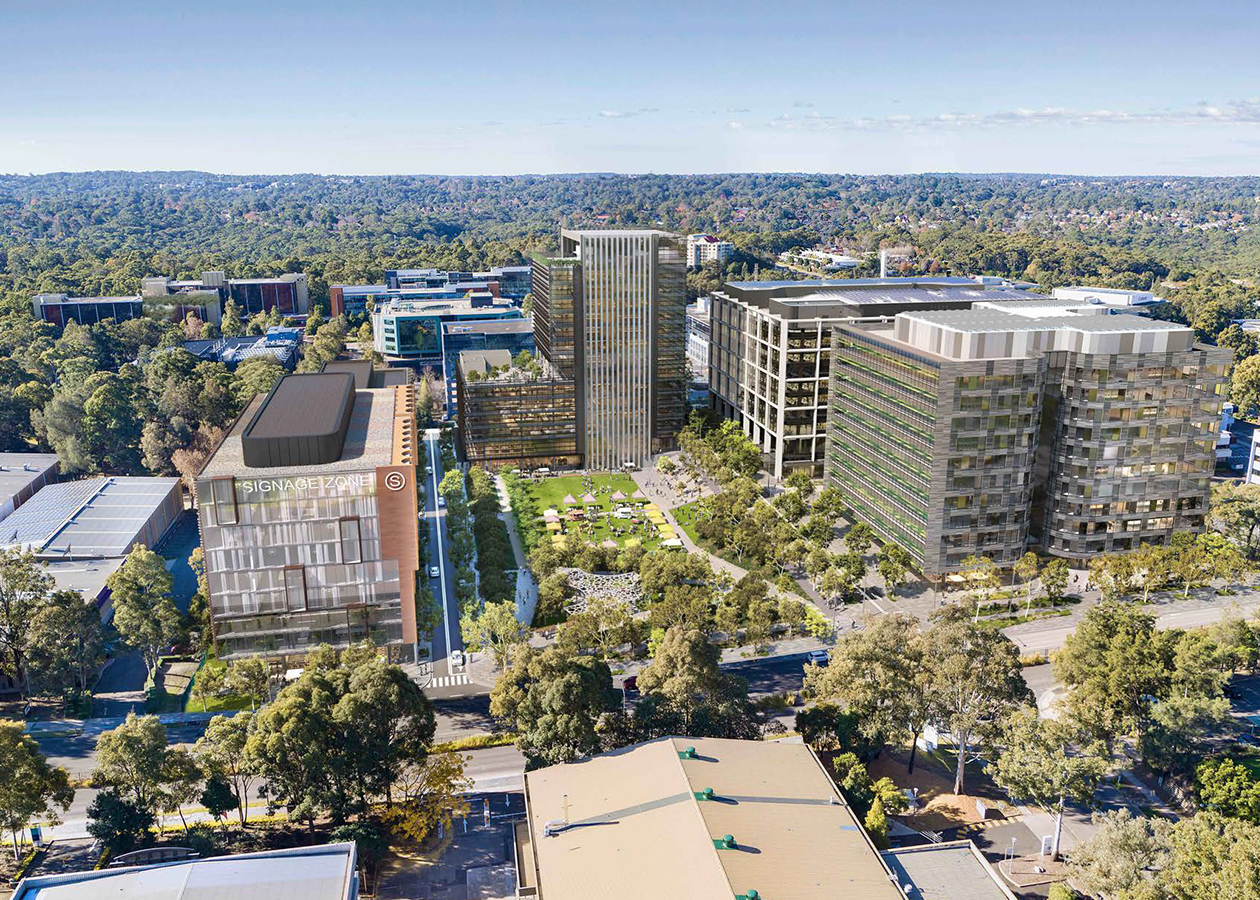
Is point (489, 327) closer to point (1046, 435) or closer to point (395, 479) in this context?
point (395, 479)

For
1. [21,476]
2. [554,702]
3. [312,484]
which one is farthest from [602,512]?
[21,476]

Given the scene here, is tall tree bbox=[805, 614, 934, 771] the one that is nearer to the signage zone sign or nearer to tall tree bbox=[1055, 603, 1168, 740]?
tall tree bbox=[1055, 603, 1168, 740]

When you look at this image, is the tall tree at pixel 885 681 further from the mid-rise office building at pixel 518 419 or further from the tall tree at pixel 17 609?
the mid-rise office building at pixel 518 419

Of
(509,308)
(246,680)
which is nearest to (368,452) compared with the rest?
(246,680)

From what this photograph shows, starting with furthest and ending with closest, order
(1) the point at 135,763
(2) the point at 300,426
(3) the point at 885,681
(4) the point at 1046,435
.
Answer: (4) the point at 1046,435, (2) the point at 300,426, (3) the point at 885,681, (1) the point at 135,763

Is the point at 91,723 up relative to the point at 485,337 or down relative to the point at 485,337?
down

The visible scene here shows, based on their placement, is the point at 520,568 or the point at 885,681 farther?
the point at 520,568

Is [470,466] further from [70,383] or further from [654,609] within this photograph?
[70,383]

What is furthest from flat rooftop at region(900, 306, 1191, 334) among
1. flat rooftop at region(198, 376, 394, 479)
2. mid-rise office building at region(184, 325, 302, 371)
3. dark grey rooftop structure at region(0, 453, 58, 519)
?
mid-rise office building at region(184, 325, 302, 371)
